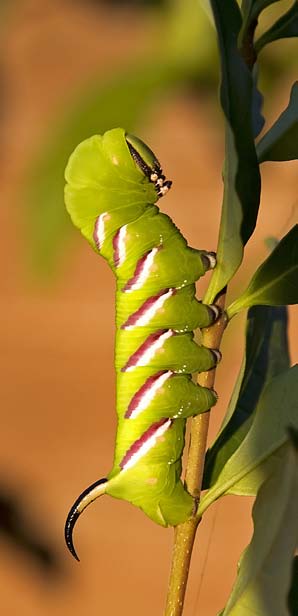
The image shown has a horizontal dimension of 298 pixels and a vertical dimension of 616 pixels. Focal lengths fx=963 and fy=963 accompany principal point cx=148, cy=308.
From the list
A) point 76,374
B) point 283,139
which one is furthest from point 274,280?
point 76,374

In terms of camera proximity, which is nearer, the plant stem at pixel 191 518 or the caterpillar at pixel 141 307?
the plant stem at pixel 191 518

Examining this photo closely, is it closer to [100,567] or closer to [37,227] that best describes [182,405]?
[37,227]

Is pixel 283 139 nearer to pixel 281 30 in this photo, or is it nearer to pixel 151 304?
pixel 281 30

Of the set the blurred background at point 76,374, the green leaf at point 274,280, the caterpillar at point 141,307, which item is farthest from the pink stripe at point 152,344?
the blurred background at point 76,374

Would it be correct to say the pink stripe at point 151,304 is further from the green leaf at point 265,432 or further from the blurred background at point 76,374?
the blurred background at point 76,374

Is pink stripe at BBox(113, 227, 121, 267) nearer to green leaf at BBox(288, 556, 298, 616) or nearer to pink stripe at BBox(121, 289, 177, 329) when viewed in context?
pink stripe at BBox(121, 289, 177, 329)
